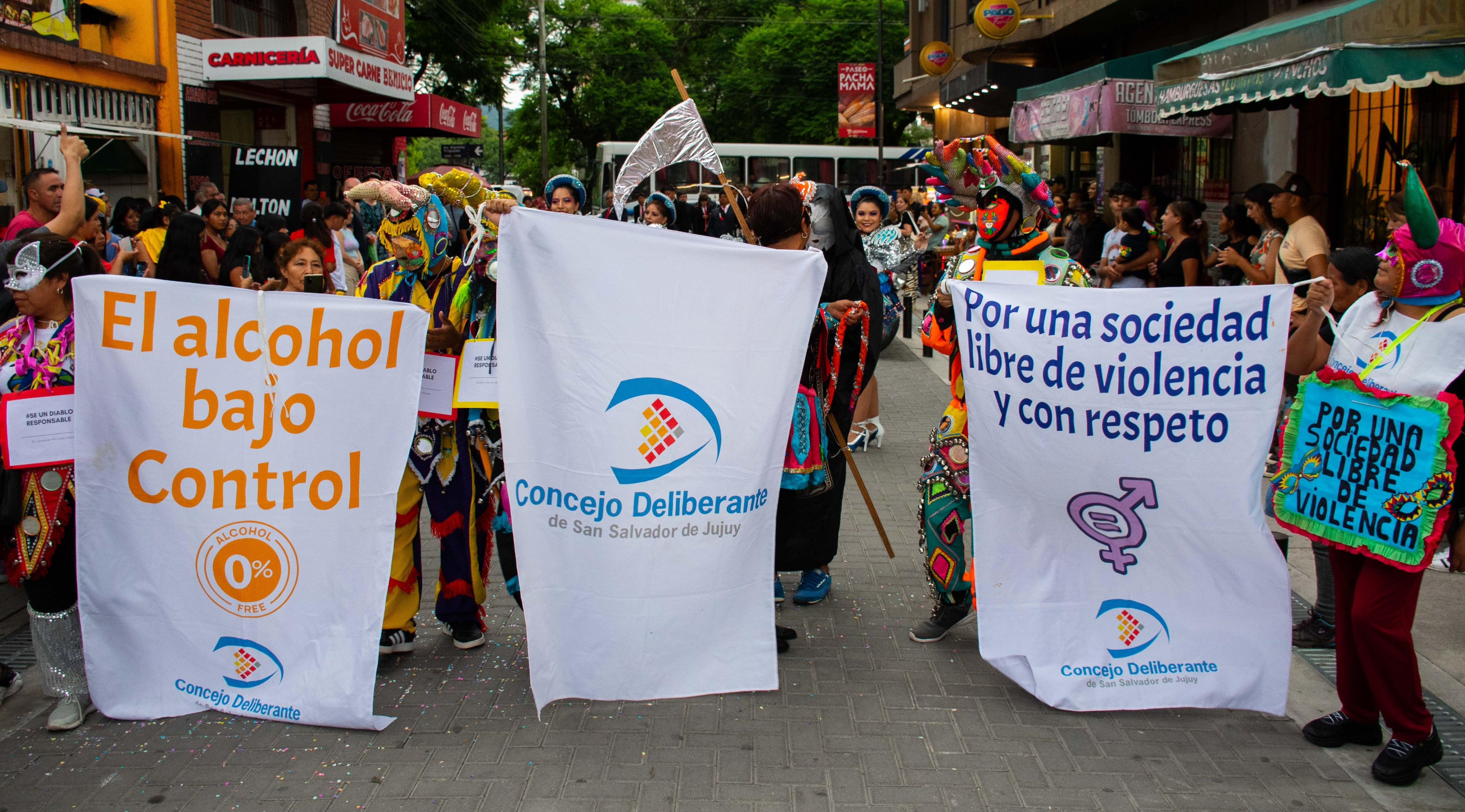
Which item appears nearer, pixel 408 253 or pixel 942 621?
pixel 408 253

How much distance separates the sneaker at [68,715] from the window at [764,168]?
2565cm

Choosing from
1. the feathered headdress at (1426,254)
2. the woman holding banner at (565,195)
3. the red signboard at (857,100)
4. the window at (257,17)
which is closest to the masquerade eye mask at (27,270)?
the woman holding banner at (565,195)

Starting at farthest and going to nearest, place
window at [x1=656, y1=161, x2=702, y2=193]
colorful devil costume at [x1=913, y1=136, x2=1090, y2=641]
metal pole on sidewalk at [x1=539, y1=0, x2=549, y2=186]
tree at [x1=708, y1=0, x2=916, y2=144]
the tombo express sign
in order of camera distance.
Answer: tree at [x1=708, y1=0, x2=916, y2=144] → metal pole on sidewalk at [x1=539, y1=0, x2=549, y2=186] → window at [x1=656, y1=161, x2=702, y2=193] → the tombo express sign → colorful devil costume at [x1=913, y1=136, x2=1090, y2=641]

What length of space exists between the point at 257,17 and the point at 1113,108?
14.3 metres

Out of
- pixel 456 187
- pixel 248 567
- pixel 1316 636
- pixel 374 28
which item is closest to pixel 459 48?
pixel 374 28

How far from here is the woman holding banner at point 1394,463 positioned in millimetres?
3361

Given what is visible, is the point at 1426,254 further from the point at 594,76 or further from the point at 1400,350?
the point at 594,76

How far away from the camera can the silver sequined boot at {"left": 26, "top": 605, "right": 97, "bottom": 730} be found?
3939 mm

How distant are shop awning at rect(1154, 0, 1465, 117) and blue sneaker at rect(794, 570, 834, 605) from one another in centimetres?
452

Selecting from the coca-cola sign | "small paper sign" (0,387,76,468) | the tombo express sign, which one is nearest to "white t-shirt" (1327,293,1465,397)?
"small paper sign" (0,387,76,468)

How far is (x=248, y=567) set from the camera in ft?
12.3

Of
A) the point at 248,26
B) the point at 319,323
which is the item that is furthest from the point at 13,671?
the point at 248,26

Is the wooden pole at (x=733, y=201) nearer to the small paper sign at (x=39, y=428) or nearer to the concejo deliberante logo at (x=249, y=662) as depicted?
the concejo deliberante logo at (x=249, y=662)

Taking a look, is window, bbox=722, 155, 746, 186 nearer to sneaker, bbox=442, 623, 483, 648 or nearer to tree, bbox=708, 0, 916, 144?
tree, bbox=708, 0, 916, 144
